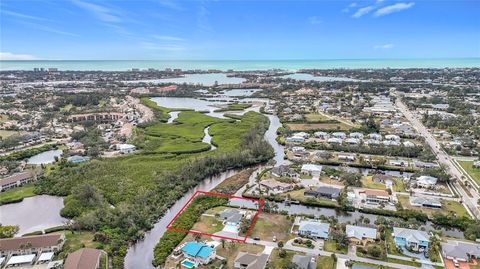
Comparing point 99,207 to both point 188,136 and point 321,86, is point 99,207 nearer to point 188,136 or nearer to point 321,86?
point 188,136

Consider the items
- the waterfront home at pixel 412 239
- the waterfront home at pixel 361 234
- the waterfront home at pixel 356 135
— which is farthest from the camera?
the waterfront home at pixel 356 135

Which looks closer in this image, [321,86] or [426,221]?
[426,221]

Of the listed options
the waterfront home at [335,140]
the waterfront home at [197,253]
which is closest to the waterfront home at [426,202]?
the waterfront home at [335,140]

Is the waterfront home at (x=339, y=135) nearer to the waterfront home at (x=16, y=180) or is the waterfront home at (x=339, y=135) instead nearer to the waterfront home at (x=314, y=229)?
the waterfront home at (x=314, y=229)

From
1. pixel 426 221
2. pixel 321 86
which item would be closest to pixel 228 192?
pixel 426 221

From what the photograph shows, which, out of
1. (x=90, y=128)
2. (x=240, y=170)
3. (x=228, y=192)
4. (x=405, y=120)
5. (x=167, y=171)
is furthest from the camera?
(x=405, y=120)

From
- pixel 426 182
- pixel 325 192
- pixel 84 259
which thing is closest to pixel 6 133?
pixel 84 259

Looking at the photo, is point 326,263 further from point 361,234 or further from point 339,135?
point 339,135
